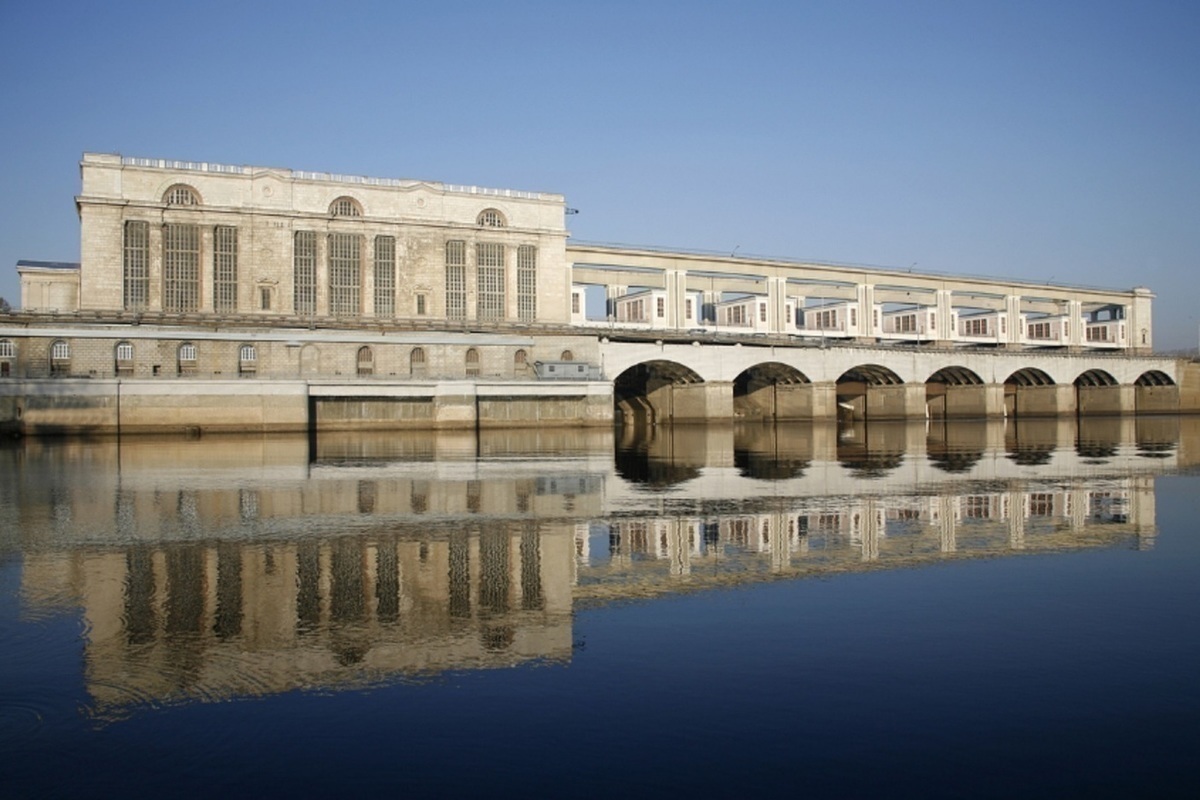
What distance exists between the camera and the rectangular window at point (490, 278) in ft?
221

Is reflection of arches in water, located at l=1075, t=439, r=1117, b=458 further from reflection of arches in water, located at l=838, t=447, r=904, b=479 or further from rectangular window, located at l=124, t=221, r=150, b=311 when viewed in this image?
rectangular window, located at l=124, t=221, r=150, b=311

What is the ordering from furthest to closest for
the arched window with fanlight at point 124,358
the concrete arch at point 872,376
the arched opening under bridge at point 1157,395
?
the arched opening under bridge at point 1157,395
the concrete arch at point 872,376
the arched window with fanlight at point 124,358

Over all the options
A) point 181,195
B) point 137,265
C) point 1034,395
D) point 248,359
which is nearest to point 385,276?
point 248,359

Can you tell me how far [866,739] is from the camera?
6969 mm

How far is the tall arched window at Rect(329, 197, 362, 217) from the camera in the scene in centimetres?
6334

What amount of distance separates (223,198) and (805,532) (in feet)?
176

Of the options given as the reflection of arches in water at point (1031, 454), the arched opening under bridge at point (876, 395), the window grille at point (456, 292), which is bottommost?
the reflection of arches in water at point (1031, 454)

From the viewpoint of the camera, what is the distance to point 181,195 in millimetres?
59719

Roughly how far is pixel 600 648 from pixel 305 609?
3721mm

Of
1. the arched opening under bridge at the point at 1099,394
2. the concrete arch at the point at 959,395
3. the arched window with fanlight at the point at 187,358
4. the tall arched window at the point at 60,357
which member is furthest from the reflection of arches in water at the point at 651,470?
the arched opening under bridge at the point at 1099,394

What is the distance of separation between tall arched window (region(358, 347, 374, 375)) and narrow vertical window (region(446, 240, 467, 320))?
6.68 metres

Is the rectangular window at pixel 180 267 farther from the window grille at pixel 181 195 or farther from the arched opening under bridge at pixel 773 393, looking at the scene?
the arched opening under bridge at pixel 773 393

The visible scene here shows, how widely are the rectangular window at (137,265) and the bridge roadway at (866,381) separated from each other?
2989 centimetres

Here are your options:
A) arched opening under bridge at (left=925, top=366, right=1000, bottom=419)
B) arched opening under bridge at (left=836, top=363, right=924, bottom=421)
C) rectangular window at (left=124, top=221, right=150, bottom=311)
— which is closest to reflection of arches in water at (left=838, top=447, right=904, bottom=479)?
arched opening under bridge at (left=836, top=363, right=924, bottom=421)
